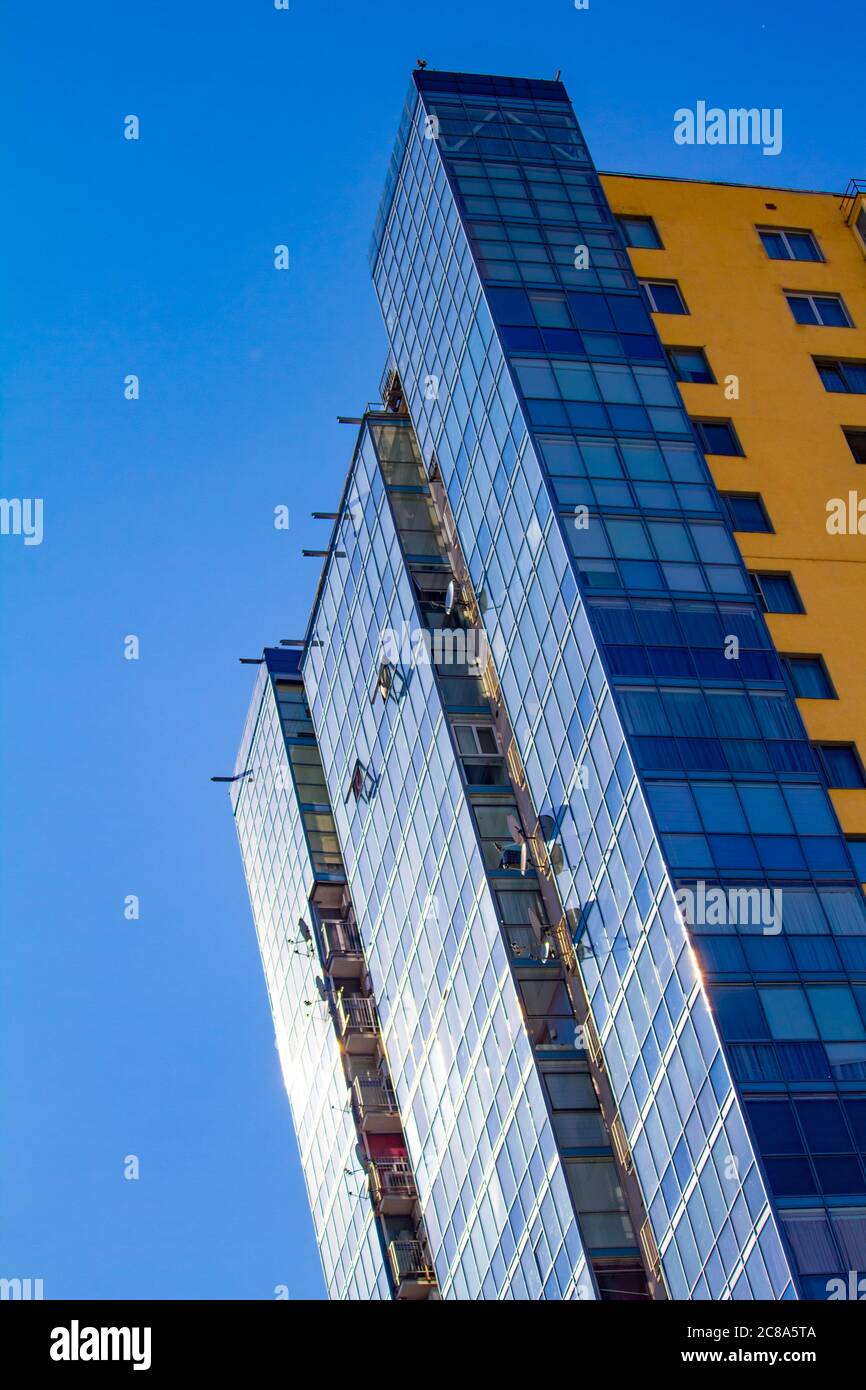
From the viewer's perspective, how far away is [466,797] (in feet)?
210

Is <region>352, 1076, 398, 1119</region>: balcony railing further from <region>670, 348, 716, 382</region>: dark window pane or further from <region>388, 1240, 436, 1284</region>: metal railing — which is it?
<region>670, 348, 716, 382</region>: dark window pane

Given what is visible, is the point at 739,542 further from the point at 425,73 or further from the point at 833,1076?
the point at 425,73

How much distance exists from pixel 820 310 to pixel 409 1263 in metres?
37.2

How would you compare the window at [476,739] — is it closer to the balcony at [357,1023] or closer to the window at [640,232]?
the window at [640,232]

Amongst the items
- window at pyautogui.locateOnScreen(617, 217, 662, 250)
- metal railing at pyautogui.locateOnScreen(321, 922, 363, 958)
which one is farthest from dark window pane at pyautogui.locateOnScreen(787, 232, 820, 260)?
metal railing at pyautogui.locateOnScreen(321, 922, 363, 958)

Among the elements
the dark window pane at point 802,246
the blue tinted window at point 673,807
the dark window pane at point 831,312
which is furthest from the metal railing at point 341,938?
the dark window pane at point 802,246

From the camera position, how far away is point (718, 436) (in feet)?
204

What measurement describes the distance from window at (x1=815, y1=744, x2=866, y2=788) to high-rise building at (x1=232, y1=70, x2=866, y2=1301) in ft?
0.22

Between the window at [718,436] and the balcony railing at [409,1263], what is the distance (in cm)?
3144

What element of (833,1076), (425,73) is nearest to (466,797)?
(833,1076)

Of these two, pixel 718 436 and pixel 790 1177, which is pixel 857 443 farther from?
pixel 790 1177

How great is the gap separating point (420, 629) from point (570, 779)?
14.3 meters

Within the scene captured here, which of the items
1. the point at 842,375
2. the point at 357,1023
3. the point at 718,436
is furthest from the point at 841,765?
the point at 357,1023

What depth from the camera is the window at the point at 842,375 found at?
209 feet
